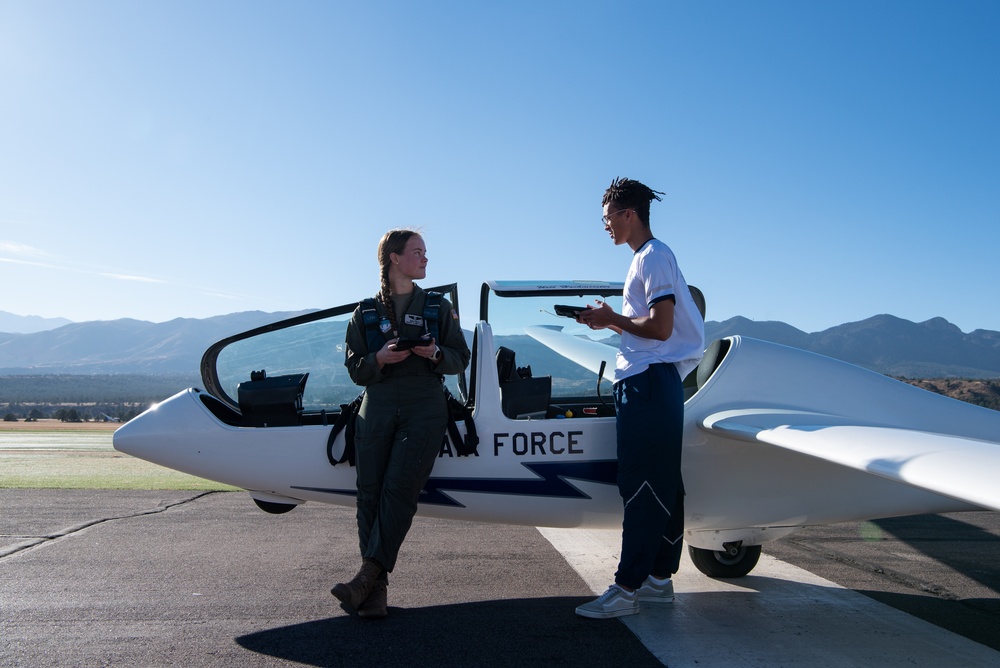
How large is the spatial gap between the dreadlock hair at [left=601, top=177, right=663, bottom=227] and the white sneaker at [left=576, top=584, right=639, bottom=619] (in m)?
2.04

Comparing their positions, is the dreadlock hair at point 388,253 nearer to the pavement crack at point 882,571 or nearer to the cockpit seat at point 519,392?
the cockpit seat at point 519,392

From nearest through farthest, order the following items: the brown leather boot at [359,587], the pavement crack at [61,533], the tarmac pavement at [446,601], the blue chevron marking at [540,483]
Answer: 1. the tarmac pavement at [446,601]
2. the brown leather boot at [359,587]
3. the blue chevron marking at [540,483]
4. the pavement crack at [61,533]

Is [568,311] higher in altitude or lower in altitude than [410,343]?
higher

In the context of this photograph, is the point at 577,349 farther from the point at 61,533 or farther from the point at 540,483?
the point at 61,533

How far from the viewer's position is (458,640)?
11.4 feet

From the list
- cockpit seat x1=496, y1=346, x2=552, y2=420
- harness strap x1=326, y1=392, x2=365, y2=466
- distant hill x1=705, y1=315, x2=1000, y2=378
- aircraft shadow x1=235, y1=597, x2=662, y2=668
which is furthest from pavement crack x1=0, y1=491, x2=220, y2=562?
distant hill x1=705, y1=315, x2=1000, y2=378

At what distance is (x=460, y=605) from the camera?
4078 millimetres

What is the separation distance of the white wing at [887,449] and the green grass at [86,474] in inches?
270

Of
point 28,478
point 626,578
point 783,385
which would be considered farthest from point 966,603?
point 28,478

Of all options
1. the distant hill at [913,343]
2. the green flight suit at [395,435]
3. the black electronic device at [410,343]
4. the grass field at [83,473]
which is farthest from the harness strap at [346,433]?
the distant hill at [913,343]

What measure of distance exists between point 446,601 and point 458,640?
70cm

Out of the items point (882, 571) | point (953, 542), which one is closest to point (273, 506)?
point (882, 571)

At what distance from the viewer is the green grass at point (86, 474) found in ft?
28.5

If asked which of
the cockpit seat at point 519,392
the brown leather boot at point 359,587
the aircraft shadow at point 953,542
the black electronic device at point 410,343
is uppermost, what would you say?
the black electronic device at point 410,343
